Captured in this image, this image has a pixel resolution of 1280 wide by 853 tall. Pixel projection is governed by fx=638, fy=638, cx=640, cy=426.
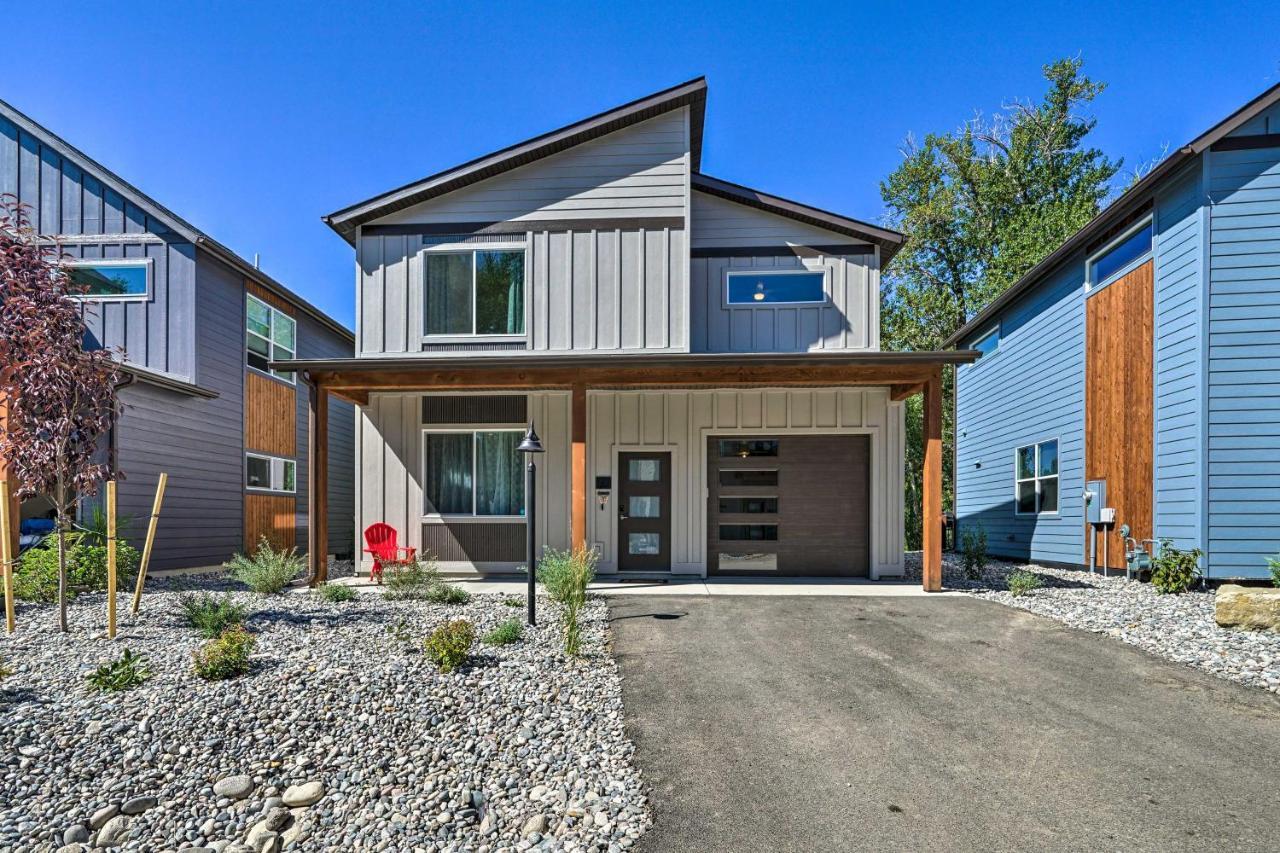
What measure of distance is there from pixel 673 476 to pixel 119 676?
6581 millimetres

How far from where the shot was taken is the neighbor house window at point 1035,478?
36.4ft

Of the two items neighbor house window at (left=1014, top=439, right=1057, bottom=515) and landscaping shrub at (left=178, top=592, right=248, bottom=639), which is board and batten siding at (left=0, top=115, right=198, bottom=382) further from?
neighbor house window at (left=1014, top=439, right=1057, bottom=515)

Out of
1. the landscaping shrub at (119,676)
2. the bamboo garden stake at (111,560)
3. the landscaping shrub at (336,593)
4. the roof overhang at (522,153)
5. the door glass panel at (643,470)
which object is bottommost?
the landscaping shrub at (336,593)

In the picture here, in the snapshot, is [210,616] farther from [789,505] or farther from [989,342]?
[989,342]

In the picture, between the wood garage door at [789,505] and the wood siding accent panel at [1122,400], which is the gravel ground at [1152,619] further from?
the wood garage door at [789,505]

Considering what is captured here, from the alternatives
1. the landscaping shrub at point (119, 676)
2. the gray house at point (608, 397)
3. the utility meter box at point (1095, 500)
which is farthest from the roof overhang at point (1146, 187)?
the landscaping shrub at point (119, 676)

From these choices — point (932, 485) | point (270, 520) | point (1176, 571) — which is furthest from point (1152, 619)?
point (270, 520)

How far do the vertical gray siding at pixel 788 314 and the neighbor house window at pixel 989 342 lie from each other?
5729mm

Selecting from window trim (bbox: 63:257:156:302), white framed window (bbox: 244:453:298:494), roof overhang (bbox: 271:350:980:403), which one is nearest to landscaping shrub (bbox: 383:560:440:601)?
roof overhang (bbox: 271:350:980:403)

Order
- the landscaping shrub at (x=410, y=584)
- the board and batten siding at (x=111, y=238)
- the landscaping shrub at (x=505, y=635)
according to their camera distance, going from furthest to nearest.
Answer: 1. the board and batten siding at (x=111, y=238)
2. the landscaping shrub at (x=410, y=584)
3. the landscaping shrub at (x=505, y=635)

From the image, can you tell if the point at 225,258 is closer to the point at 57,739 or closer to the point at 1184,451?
the point at 57,739

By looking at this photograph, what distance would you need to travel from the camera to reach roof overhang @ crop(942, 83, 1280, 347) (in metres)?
7.62

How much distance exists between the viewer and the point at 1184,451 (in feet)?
26.2

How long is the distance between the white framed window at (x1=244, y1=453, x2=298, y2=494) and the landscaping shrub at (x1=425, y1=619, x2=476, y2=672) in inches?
A: 340
